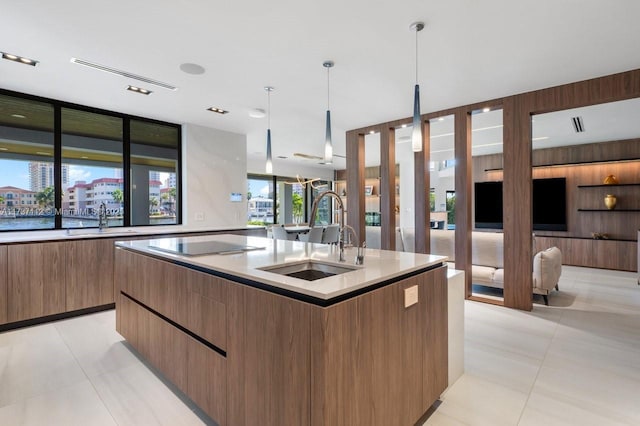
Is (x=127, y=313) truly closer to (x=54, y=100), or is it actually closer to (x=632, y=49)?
(x=54, y=100)

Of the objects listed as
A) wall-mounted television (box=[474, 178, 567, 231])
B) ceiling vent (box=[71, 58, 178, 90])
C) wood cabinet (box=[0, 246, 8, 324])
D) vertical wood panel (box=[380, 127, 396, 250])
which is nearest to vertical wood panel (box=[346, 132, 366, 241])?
vertical wood panel (box=[380, 127, 396, 250])

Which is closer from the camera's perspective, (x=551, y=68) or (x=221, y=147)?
(x=551, y=68)

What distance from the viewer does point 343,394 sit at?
1217 mm

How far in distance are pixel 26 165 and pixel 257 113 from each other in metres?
2.88

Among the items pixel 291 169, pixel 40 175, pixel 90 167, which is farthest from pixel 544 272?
pixel 291 169

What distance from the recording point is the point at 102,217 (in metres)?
4.22

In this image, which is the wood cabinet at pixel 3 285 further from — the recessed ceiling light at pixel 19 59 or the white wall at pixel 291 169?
the white wall at pixel 291 169

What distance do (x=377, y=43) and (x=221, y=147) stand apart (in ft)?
12.0

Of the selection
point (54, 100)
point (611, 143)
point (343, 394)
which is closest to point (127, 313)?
point (343, 394)

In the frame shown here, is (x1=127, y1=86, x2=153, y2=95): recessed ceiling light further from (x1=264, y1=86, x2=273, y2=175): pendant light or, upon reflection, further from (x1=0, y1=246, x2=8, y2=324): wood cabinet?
(x1=0, y1=246, x2=8, y2=324): wood cabinet

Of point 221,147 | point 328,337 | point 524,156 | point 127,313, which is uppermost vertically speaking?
point 221,147

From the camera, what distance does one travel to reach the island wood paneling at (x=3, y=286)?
3092mm

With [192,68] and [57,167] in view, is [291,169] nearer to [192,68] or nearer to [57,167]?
[57,167]

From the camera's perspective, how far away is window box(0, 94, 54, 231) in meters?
3.67
